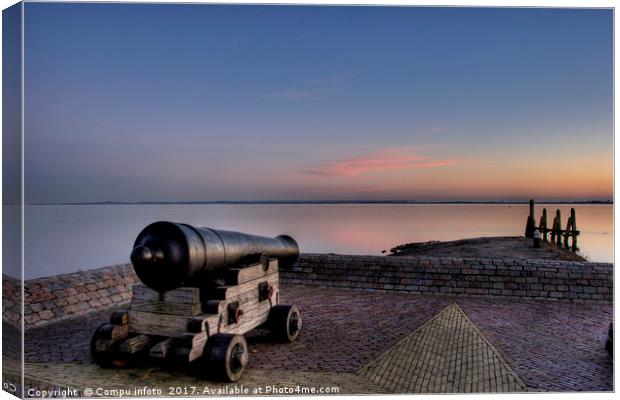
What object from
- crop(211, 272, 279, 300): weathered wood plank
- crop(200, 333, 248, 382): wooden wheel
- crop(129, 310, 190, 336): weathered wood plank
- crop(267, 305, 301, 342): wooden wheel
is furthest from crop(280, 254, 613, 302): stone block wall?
crop(129, 310, 190, 336): weathered wood plank

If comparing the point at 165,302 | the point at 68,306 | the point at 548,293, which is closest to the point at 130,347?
the point at 165,302

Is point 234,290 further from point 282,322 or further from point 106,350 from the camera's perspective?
point 106,350

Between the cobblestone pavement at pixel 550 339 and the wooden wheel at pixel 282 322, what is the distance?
→ 2.54m

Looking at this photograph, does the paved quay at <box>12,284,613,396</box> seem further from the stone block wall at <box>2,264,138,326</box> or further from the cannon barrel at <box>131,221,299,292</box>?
the cannon barrel at <box>131,221,299,292</box>

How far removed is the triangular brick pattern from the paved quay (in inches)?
0.4

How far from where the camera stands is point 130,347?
5395 mm

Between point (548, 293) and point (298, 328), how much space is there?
17.0ft

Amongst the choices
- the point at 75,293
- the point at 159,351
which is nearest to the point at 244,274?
the point at 159,351

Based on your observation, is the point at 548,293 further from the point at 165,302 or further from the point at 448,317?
the point at 165,302

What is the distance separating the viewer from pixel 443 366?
19.4 feet

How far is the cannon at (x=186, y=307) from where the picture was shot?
516 centimetres

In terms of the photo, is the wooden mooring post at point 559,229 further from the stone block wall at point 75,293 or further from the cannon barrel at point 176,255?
the cannon barrel at point 176,255

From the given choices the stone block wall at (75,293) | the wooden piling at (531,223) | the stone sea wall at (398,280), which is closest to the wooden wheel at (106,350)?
the stone block wall at (75,293)

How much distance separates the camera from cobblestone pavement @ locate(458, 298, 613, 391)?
5.64 m
